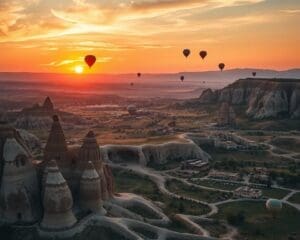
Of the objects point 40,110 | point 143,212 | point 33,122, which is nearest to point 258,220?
point 143,212

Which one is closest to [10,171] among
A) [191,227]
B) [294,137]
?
[191,227]

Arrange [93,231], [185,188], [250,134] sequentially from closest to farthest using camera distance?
1. [93,231]
2. [185,188]
3. [250,134]

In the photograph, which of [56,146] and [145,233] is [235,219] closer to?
[145,233]

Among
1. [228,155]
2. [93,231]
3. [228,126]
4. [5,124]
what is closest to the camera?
[93,231]

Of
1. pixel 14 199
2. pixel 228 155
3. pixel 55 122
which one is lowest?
pixel 228 155

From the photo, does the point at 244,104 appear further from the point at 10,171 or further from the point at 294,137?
the point at 10,171

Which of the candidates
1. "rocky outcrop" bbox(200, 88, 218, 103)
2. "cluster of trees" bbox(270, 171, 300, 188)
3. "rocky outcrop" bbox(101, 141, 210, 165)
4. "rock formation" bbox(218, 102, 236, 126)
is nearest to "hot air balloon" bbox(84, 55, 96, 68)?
"rocky outcrop" bbox(101, 141, 210, 165)
